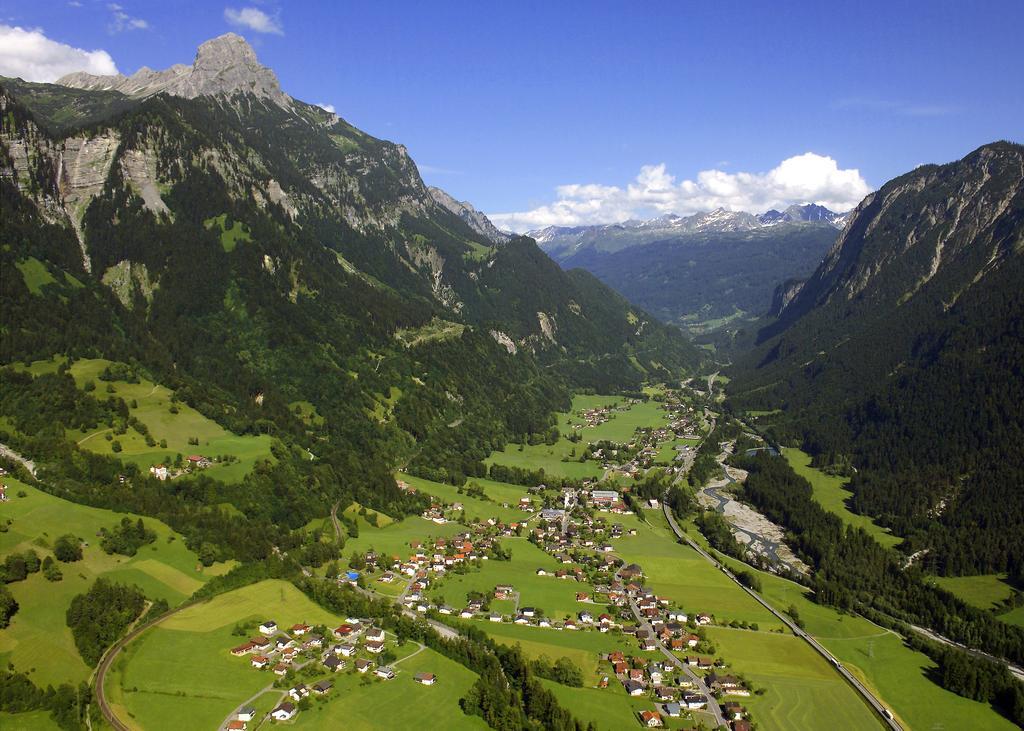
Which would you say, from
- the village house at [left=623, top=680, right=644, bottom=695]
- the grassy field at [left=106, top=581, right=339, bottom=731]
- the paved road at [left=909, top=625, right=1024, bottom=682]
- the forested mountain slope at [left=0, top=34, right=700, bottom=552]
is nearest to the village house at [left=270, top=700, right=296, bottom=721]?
the grassy field at [left=106, top=581, right=339, bottom=731]

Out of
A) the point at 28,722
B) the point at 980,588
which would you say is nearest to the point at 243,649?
the point at 28,722

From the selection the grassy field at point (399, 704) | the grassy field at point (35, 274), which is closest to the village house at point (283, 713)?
the grassy field at point (399, 704)

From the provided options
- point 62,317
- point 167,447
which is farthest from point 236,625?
point 62,317

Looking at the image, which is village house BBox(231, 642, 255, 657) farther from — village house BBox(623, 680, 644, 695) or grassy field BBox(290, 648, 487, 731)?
village house BBox(623, 680, 644, 695)

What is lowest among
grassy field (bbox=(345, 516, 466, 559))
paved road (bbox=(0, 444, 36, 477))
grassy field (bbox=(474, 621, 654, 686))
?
grassy field (bbox=(474, 621, 654, 686))

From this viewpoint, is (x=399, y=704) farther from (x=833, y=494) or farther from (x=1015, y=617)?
(x=833, y=494)

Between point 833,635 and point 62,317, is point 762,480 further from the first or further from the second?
point 62,317
